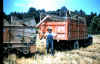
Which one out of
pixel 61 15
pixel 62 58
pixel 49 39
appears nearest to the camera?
pixel 62 58

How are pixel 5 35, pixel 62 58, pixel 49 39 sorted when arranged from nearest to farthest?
1. pixel 5 35
2. pixel 62 58
3. pixel 49 39

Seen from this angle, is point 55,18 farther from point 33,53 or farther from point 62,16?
point 33,53

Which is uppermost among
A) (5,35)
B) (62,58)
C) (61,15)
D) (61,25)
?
(61,15)

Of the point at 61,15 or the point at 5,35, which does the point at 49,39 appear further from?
the point at 5,35

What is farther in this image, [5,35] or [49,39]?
[49,39]

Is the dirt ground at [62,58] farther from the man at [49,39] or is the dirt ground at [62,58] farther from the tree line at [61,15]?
the tree line at [61,15]

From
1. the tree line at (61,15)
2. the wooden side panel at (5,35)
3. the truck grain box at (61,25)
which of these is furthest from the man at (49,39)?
the wooden side panel at (5,35)

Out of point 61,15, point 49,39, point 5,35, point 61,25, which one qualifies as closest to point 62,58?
point 49,39

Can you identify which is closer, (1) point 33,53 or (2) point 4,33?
(2) point 4,33

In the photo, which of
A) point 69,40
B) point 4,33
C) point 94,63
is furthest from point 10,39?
point 94,63

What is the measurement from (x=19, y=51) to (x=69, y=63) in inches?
45.7

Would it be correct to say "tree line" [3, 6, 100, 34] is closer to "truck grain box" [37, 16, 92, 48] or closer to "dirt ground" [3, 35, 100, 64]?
"truck grain box" [37, 16, 92, 48]

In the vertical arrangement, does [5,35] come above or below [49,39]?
above

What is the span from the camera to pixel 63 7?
343cm
